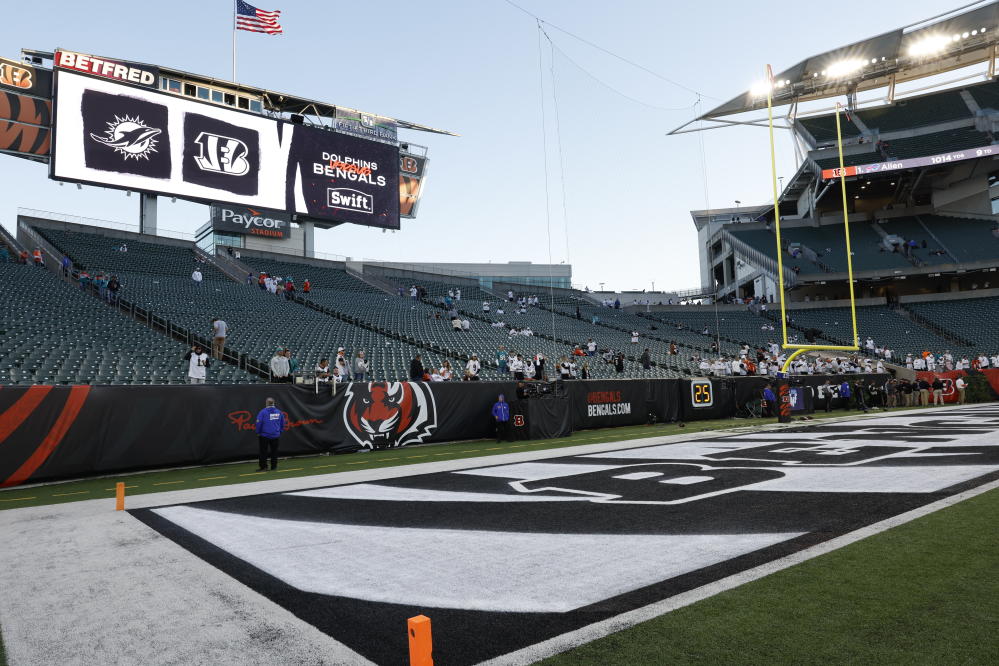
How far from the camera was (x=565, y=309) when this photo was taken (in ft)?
139

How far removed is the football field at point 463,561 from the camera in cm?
337

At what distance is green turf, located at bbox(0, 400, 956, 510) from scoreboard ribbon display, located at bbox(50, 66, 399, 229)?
2099 cm

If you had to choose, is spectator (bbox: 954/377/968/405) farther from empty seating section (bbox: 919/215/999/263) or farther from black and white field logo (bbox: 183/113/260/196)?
black and white field logo (bbox: 183/113/260/196)

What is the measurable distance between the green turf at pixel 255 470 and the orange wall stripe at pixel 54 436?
0.80ft

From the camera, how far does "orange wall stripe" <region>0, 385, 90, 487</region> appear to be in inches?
415

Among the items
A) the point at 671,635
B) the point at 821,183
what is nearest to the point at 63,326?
the point at 671,635

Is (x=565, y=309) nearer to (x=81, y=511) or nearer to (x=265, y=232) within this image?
(x=265, y=232)

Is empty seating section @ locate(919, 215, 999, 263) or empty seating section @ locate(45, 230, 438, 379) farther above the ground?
empty seating section @ locate(919, 215, 999, 263)

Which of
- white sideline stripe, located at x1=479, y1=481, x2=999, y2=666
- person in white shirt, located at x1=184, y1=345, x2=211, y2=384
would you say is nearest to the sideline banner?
person in white shirt, located at x1=184, y1=345, x2=211, y2=384

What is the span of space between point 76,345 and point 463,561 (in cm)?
1682

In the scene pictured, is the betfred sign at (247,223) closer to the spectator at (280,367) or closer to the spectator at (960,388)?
the spectator at (280,367)

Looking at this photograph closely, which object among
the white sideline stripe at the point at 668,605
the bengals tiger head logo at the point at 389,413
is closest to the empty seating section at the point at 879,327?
the bengals tiger head logo at the point at 389,413

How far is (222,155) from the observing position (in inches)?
1206

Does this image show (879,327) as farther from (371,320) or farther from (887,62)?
(371,320)
